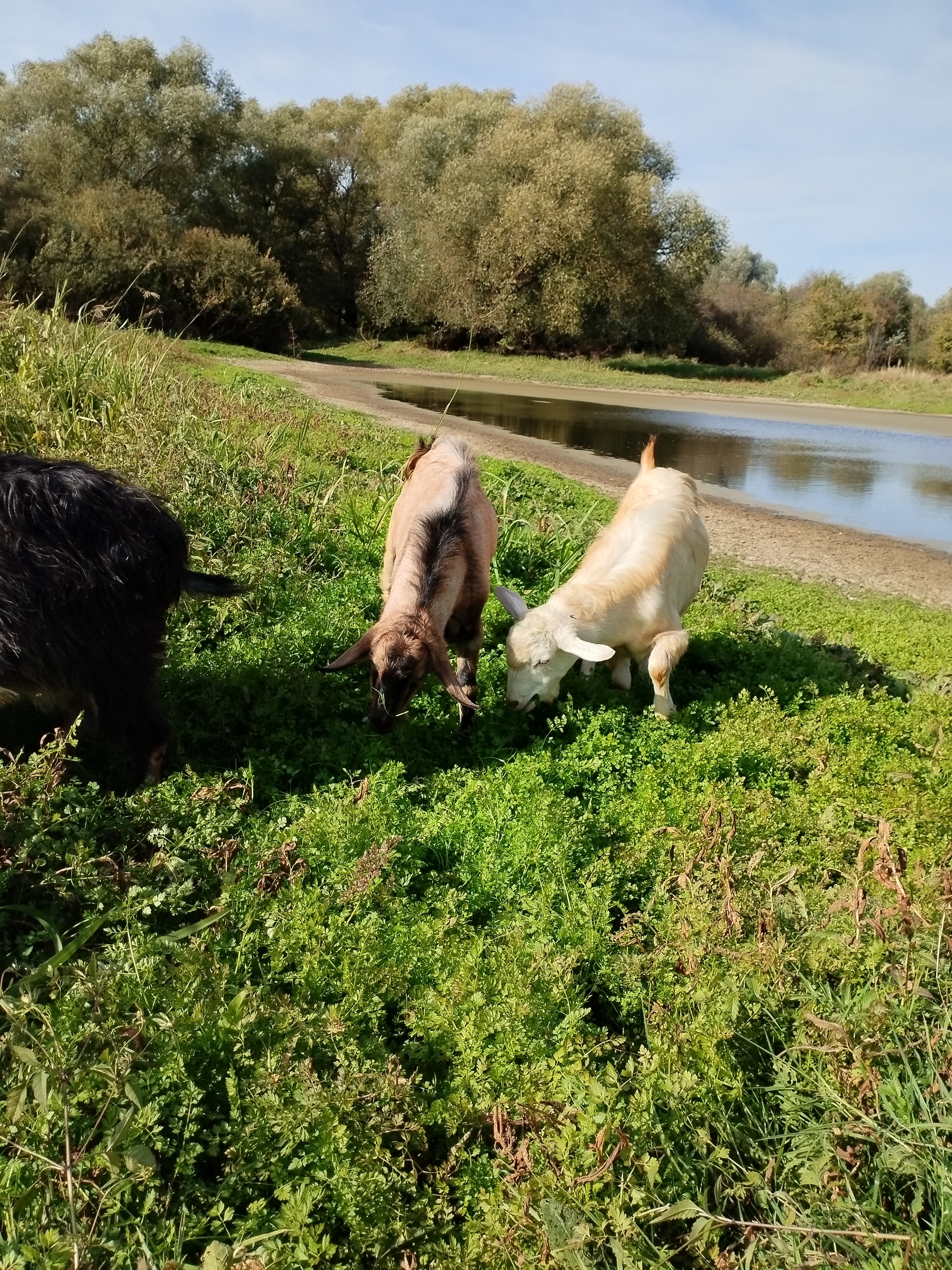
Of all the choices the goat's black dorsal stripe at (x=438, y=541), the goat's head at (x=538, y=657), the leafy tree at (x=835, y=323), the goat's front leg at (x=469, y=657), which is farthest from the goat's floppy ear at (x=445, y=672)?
the leafy tree at (x=835, y=323)

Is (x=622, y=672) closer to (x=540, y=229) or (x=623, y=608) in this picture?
(x=623, y=608)

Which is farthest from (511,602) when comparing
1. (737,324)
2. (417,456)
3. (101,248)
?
(737,324)

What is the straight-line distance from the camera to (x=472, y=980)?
3.05m

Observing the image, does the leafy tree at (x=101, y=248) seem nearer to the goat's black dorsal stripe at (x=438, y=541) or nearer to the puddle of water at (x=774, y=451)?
the puddle of water at (x=774, y=451)

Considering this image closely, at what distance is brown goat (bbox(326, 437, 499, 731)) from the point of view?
481 centimetres

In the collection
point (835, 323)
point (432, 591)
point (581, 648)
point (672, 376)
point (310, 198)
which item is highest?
point (310, 198)

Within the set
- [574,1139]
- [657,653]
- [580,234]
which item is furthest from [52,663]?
[580,234]

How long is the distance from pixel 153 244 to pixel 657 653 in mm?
31078

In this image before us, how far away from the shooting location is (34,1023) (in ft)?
9.39

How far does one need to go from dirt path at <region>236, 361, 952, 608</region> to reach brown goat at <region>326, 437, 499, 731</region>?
8.03 ft

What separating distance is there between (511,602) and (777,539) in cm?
693

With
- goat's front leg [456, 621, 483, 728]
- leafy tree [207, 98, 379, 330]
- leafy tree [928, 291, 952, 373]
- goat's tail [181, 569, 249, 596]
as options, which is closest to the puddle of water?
goat's front leg [456, 621, 483, 728]

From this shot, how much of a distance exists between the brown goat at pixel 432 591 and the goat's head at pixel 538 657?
31 cm

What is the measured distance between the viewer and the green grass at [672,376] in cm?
3594
